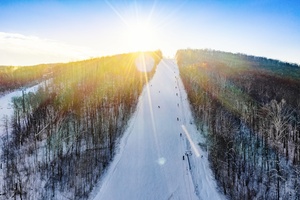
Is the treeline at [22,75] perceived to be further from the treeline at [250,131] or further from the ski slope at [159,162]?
the treeline at [250,131]

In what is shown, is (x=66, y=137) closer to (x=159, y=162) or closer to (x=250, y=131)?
(x=159, y=162)

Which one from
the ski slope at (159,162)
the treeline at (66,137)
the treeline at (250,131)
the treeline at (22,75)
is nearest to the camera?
the ski slope at (159,162)

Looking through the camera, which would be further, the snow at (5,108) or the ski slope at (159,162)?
the snow at (5,108)

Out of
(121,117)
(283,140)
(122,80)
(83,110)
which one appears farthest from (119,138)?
(122,80)

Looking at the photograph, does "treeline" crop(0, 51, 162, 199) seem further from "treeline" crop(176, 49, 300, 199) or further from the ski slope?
"treeline" crop(176, 49, 300, 199)

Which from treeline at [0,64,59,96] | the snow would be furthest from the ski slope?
treeline at [0,64,59,96]

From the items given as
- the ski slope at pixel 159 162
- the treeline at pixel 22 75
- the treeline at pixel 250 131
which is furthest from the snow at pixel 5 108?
the treeline at pixel 250 131

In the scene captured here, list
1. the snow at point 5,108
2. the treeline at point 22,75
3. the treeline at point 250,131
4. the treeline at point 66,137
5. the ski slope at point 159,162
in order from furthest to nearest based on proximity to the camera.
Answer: the treeline at point 22,75, the snow at point 5,108, the treeline at point 250,131, the treeline at point 66,137, the ski slope at point 159,162
